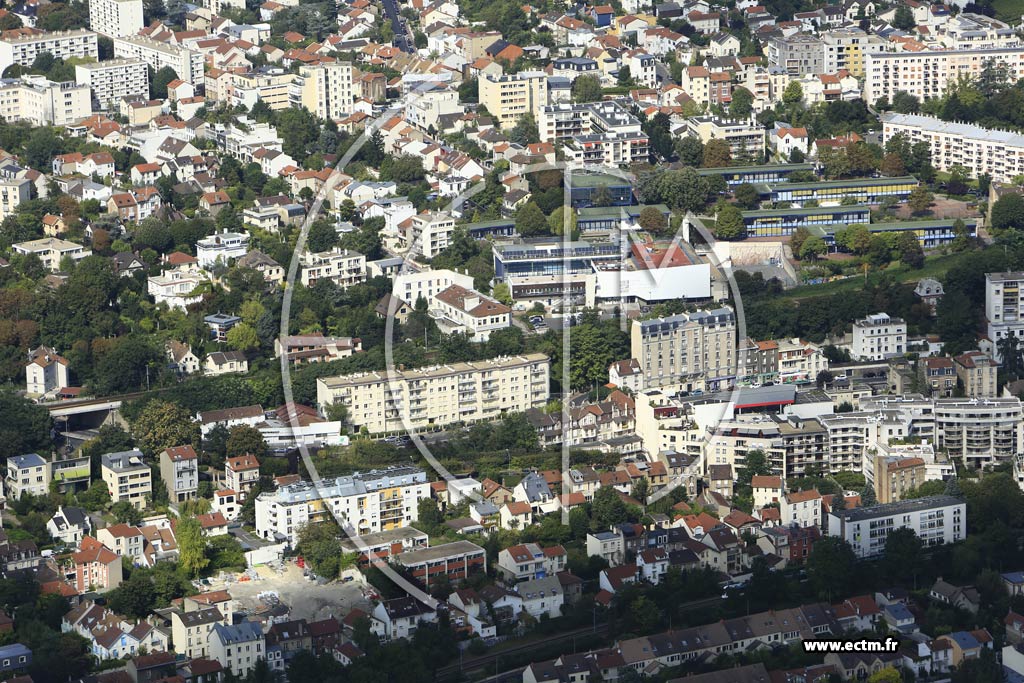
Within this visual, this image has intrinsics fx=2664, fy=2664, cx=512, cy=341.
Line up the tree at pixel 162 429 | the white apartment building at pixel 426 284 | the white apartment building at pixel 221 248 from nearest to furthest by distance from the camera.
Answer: the tree at pixel 162 429 < the white apartment building at pixel 426 284 < the white apartment building at pixel 221 248

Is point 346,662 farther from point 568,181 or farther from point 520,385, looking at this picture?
point 568,181

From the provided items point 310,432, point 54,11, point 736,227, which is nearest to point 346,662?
point 310,432

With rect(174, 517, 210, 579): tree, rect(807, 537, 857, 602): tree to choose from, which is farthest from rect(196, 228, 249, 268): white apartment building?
rect(807, 537, 857, 602): tree

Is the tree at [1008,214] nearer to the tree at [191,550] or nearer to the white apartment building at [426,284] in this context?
the white apartment building at [426,284]

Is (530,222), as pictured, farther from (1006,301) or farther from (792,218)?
(1006,301)

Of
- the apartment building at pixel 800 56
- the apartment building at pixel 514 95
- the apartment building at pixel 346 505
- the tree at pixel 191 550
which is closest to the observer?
the tree at pixel 191 550

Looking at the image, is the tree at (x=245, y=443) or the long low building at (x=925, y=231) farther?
the long low building at (x=925, y=231)

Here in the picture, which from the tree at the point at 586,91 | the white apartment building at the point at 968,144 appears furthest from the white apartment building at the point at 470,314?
the white apartment building at the point at 968,144
